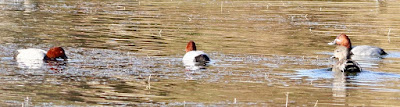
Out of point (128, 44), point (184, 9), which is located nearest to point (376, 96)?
point (128, 44)

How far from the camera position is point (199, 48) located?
20.2m

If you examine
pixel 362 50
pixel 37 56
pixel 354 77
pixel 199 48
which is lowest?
pixel 354 77

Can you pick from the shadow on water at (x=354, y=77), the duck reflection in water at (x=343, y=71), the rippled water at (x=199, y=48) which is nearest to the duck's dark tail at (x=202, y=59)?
the rippled water at (x=199, y=48)

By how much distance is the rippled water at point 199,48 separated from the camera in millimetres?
12055

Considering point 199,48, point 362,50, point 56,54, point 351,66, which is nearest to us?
point 351,66

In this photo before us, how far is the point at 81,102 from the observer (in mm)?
11164

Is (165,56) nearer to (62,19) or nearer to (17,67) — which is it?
(17,67)

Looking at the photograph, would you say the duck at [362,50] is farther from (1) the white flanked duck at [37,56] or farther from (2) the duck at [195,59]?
(1) the white flanked duck at [37,56]

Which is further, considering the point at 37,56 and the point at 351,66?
the point at 37,56

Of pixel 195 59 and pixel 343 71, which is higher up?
pixel 195 59

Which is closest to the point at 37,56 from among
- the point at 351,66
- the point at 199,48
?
the point at 199,48

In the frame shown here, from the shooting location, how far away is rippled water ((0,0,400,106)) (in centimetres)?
1205

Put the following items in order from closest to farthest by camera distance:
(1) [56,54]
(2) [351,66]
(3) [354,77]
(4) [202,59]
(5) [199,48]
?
1. (3) [354,77]
2. (2) [351,66]
3. (1) [56,54]
4. (4) [202,59]
5. (5) [199,48]

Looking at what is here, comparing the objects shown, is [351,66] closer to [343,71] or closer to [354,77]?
[343,71]
